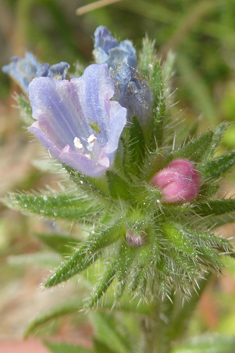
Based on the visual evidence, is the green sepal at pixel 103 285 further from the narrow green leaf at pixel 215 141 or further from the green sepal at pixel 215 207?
the narrow green leaf at pixel 215 141

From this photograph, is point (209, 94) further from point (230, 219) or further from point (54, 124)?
point (54, 124)

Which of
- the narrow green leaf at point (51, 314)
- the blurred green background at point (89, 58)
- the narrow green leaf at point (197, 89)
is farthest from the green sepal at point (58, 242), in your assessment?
the narrow green leaf at point (197, 89)

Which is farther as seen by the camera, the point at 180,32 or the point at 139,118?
the point at 180,32

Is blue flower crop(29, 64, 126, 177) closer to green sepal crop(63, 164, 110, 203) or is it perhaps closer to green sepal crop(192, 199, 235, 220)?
green sepal crop(63, 164, 110, 203)

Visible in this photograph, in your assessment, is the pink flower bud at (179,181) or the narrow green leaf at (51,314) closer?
the pink flower bud at (179,181)

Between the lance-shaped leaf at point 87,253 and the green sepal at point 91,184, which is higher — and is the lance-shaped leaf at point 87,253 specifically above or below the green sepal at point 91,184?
below

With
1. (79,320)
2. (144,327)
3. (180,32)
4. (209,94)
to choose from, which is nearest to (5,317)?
(79,320)

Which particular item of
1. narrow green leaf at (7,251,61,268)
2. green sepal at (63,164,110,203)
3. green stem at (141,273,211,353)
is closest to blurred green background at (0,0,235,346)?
green stem at (141,273,211,353)
